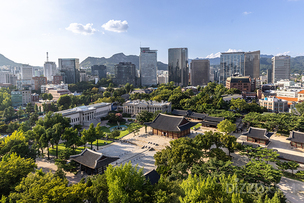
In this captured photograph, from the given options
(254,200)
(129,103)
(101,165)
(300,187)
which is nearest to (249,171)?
(254,200)

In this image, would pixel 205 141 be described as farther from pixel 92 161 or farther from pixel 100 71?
pixel 100 71

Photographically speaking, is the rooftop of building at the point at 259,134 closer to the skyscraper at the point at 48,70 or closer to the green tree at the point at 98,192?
the green tree at the point at 98,192

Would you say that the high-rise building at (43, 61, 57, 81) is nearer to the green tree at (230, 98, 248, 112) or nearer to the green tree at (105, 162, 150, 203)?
the green tree at (230, 98, 248, 112)

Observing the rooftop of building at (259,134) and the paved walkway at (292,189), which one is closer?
the paved walkway at (292,189)

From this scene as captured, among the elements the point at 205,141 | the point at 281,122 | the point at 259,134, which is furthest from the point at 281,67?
the point at 205,141

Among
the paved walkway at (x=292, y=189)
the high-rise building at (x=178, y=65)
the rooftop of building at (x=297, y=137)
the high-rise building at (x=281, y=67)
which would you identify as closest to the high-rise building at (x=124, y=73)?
the high-rise building at (x=178, y=65)

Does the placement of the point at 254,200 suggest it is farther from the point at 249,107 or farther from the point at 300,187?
the point at 249,107
